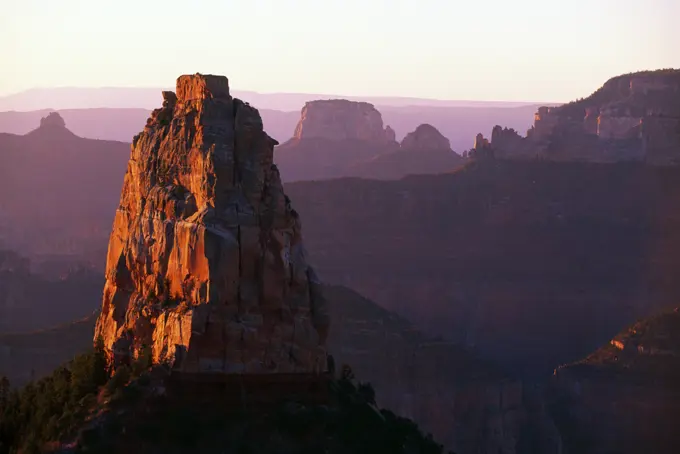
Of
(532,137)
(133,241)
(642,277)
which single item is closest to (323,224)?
(642,277)

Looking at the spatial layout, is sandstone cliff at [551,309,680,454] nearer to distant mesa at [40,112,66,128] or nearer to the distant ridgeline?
the distant ridgeline

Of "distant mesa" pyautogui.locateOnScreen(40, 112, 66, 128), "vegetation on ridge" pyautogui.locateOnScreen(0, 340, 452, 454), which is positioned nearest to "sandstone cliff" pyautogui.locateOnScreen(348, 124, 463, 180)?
"distant mesa" pyautogui.locateOnScreen(40, 112, 66, 128)

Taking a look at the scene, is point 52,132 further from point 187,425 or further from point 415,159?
point 187,425

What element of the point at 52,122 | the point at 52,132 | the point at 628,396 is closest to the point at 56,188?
the point at 52,132

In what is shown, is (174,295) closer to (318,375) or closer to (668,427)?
(318,375)

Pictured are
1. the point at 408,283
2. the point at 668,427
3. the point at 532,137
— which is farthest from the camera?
the point at 532,137

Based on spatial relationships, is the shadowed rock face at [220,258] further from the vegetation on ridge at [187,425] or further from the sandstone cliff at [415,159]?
the sandstone cliff at [415,159]
